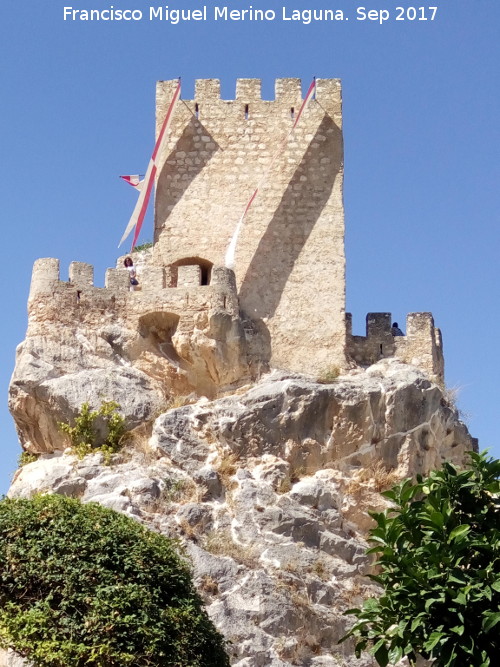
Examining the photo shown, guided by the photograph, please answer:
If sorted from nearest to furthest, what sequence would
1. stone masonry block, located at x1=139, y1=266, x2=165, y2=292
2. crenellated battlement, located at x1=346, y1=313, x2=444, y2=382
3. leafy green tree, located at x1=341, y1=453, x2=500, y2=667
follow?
leafy green tree, located at x1=341, y1=453, x2=500, y2=667
stone masonry block, located at x1=139, y1=266, x2=165, y2=292
crenellated battlement, located at x1=346, y1=313, x2=444, y2=382

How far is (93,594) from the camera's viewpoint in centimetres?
2003

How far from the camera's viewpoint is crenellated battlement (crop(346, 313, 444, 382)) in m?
28.2

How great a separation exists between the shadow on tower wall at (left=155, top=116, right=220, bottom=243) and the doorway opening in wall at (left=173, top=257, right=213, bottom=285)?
2.66ft

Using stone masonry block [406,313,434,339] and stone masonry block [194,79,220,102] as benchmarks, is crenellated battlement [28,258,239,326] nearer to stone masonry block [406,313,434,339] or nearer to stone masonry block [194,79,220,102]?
stone masonry block [406,313,434,339]

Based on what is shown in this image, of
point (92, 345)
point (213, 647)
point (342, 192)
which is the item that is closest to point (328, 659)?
point (213, 647)

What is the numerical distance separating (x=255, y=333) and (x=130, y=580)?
8435 mm

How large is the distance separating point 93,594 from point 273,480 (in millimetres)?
6320

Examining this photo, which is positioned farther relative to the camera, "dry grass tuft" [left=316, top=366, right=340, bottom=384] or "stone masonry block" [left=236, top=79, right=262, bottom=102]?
"stone masonry block" [left=236, top=79, right=262, bottom=102]

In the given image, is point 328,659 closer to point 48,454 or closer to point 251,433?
point 251,433

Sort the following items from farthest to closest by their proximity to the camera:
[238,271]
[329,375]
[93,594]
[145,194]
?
1. [145,194]
2. [238,271]
3. [329,375]
4. [93,594]

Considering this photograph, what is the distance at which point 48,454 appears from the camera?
2675cm

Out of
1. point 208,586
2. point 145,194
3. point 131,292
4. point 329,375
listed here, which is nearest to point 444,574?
point 208,586

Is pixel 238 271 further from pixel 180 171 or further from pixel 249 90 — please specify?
pixel 249 90

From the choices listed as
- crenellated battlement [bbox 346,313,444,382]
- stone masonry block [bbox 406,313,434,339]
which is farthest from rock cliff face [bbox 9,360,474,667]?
stone masonry block [bbox 406,313,434,339]
